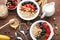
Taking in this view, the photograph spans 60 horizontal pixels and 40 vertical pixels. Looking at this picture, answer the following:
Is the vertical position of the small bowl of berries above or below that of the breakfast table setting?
above

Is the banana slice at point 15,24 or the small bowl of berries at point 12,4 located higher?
the small bowl of berries at point 12,4

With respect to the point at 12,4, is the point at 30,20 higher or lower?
lower

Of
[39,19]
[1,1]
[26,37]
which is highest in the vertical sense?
[1,1]

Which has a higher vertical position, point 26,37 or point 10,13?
point 10,13

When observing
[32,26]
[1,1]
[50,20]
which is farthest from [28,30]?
[1,1]

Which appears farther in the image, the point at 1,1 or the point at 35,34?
the point at 1,1

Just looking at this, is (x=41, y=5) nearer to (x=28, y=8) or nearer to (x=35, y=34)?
(x=28, y=8)

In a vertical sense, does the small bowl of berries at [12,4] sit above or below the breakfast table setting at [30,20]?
above

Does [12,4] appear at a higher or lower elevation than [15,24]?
higher
